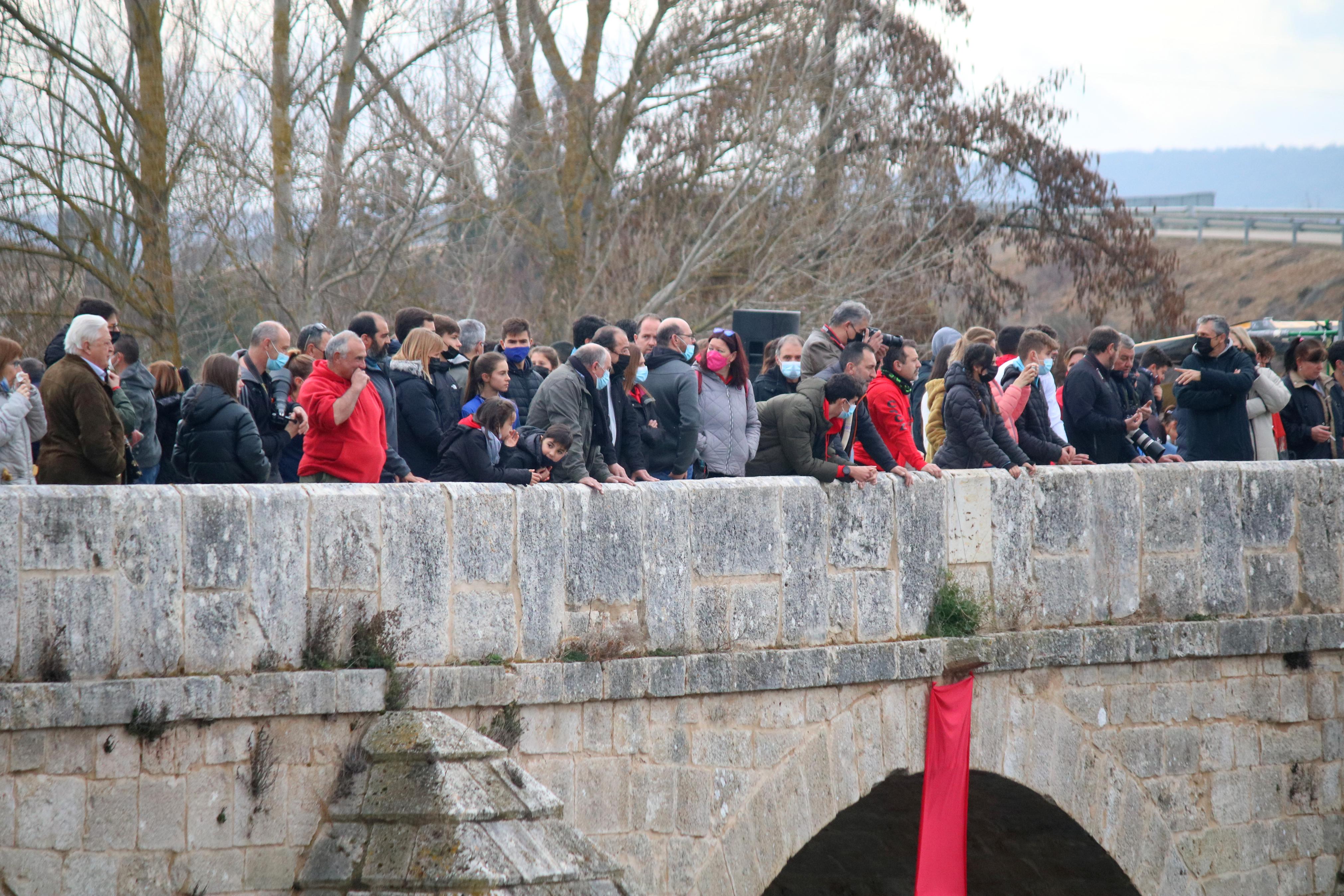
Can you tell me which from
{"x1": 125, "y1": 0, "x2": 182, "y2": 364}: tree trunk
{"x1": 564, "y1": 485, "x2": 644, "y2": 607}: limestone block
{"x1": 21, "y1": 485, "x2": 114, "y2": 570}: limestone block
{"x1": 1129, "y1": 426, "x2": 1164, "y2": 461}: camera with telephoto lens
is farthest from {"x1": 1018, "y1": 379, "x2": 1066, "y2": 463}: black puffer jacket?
{"x1": 125, "y1": 0, "x2": 182, "y2": 364}: tree trunk

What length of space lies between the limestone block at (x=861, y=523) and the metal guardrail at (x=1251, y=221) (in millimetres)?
34759

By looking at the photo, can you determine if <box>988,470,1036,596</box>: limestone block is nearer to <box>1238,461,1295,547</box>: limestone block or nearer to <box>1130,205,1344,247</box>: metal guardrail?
<box>1238,461,1295,547</box>: limestone block

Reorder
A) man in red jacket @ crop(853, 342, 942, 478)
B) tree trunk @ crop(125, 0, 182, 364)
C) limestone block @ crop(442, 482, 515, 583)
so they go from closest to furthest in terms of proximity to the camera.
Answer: limestone block @ crop(442, 482, 515, 583)
man in red jacket @ crop(853, 342, 942, 478)
tree trunk @ crop(125, 0, 182, 364)

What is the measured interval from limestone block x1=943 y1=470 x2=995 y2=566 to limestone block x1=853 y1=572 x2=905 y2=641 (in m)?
0.45

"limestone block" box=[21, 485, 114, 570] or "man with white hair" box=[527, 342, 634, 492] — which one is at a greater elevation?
"man with white hair" box=[527, 342, 634, 492]

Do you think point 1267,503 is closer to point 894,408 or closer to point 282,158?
point 894,408

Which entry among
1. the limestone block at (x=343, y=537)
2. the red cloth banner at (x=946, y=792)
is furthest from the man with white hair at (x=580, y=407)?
the red cloth banner at (x=946, y=792)

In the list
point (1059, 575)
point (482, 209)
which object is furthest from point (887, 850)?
point (482, 209)

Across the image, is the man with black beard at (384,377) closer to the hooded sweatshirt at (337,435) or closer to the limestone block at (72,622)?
the hooded sweatshirt at (337,435)

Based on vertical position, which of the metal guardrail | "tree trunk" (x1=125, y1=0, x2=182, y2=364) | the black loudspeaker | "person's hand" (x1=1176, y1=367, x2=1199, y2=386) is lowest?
"person's hand" (x1=1176, y1=367, x2=1199, y2=386)

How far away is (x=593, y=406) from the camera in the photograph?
21.9ft

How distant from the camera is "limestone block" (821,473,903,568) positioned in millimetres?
6824

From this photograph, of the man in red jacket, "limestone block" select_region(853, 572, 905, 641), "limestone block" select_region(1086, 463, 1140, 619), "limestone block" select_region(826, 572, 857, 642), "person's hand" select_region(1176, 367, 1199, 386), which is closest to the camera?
"limestone block" select_region(826, 572, 857, 642)

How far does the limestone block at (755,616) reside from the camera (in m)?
6.48
